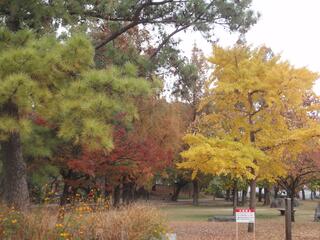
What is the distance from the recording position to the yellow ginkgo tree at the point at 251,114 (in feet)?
51.3

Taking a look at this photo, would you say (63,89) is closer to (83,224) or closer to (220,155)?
(83,224)

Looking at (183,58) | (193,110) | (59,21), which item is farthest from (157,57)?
(193,110)

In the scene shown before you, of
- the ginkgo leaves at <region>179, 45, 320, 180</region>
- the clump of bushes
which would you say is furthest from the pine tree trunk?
the ginkgo leaves at <region>179, 45, 320, 180</region>

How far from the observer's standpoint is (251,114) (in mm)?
17516

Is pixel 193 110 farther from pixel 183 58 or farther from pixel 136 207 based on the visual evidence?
pixel 136 207

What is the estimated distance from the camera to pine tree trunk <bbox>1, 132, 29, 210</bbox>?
10828 mm

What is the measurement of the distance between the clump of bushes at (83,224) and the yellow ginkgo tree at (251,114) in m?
5.83

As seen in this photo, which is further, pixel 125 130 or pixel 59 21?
pixel 125 130

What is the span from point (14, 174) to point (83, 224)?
8.73 ft

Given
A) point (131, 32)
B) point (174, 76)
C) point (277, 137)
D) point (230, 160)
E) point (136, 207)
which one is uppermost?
point (131, 32)

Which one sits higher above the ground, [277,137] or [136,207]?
[277,137]

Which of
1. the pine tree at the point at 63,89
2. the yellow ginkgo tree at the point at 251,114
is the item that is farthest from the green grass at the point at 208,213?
the pine tree at the point at 63,89

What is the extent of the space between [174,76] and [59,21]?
4.61 metres

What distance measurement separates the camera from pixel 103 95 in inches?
326
